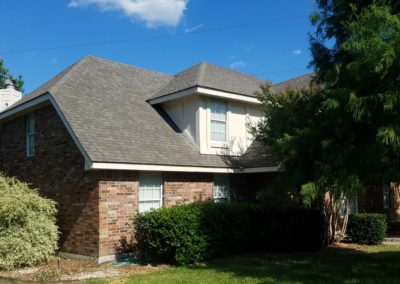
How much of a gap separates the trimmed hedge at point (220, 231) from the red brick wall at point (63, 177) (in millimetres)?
1524

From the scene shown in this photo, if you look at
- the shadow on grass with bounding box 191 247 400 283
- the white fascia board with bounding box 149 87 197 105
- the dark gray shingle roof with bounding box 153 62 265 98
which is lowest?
the shadow on grass with bounding box 191 247 400 283

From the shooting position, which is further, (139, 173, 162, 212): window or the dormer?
the dormer

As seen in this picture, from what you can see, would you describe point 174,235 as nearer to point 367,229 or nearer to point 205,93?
point 205,93

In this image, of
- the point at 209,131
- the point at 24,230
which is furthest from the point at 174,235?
the point at 209,131

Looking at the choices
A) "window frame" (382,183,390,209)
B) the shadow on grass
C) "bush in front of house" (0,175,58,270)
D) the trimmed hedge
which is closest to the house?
"bush in front of house" (0,175,58,270)

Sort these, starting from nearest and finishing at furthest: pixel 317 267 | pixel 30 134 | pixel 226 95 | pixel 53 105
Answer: pixel 317 267
pixel 53 105
pixel 30 134
pixel 226 95

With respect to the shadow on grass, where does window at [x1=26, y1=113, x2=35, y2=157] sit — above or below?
above

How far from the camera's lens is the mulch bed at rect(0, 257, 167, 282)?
9.91 meters

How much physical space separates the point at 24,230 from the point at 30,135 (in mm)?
4655

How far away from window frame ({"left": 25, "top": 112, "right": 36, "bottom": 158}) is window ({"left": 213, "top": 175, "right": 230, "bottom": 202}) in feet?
21.1

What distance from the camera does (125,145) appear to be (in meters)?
12.6

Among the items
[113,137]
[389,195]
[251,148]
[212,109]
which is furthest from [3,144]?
[389,195]

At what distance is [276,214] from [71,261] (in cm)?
605

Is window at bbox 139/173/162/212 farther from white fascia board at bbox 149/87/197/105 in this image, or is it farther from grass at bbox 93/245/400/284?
white fascia board at bbox 149/87/197/105
